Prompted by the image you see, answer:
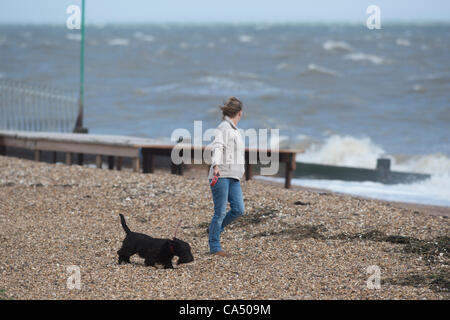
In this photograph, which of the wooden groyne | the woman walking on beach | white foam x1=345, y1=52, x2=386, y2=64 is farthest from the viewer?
white foam x1=345, y1=52, x2=386, y2=64

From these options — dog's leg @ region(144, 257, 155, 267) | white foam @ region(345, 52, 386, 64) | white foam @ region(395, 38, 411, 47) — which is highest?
white foam @ region(395, 38, 411, 47)

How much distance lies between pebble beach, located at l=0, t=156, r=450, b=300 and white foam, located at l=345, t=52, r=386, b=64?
35.5 meters

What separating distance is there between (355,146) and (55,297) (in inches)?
627

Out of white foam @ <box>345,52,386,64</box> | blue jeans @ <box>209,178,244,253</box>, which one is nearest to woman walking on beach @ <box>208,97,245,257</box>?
blue jeans @ <box>209,178,244,253</box>

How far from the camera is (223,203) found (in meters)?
6.48

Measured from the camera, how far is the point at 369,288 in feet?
18.5

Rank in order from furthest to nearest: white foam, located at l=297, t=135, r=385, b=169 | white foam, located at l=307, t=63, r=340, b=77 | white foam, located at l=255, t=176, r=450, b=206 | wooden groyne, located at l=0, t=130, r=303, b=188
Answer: white foam, located at l=307, t=63, r=340, b=77 → white foam, located at l=297, t=135, r=385, b=169 → white foam, located at l=255, t=176, r=450, b=206 → wooden groyne, located at l=0, t=130, r=303, b=188

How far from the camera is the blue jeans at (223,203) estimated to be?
6445 mm

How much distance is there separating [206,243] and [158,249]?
1309 millimetres

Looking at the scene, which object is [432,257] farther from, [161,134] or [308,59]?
[308,59]

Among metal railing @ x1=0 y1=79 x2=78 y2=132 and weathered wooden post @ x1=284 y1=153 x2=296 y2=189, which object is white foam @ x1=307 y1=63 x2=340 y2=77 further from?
weathered wooden post @ x1=284 y1=153 x2=296 y2=189

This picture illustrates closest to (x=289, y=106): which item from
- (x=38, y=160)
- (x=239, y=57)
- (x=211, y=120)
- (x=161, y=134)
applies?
(x=211, y=120)

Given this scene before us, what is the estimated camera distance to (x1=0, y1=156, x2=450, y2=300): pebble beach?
224 inches

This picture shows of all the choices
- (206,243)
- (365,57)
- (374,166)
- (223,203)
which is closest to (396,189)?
(374,166)
